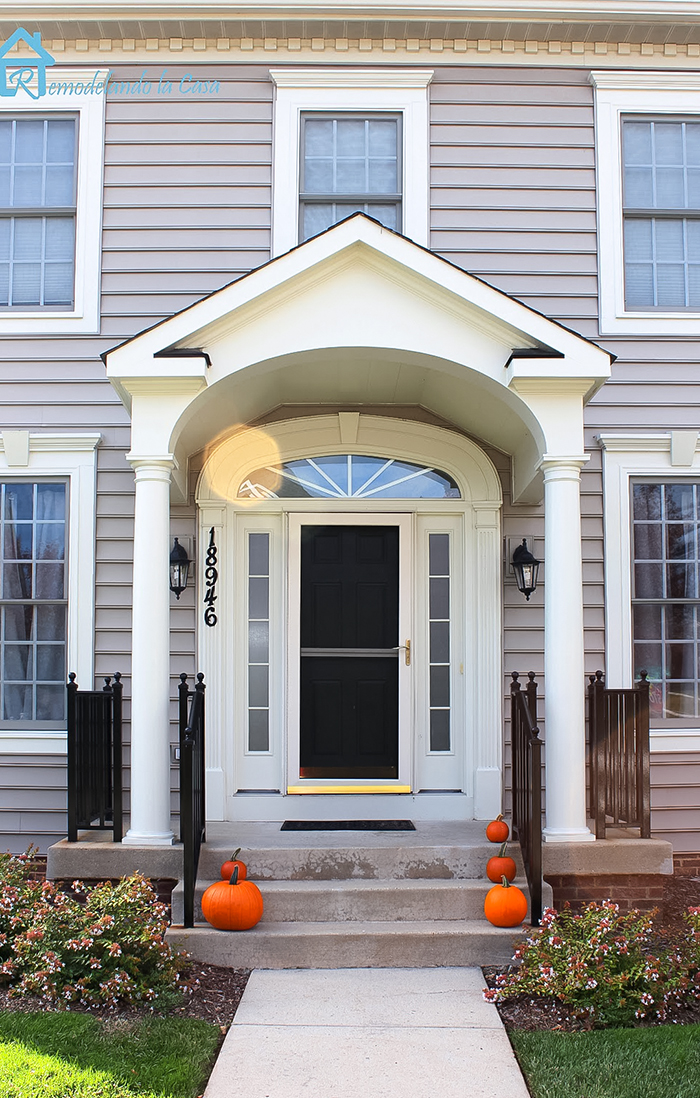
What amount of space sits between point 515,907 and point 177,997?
176cm

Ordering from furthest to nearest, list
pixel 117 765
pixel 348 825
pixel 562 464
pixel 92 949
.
A: pixel 348 825
pixel 117 765
pixel 562 464
pixel 92 949

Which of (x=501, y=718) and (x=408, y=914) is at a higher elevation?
(x=501, y=718)

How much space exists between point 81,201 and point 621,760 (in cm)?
534

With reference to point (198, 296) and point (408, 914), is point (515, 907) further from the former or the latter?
point (198, 296)

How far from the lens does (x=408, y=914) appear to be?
16.0 feet

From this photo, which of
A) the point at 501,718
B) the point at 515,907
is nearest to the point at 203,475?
the point at 501,718

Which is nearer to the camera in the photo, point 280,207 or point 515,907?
point 515,907

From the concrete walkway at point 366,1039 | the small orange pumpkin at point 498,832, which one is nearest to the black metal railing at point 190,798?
the concrete walkway at point 366,1039

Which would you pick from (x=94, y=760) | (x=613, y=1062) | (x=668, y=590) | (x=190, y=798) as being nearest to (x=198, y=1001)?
(x=190, y=798)

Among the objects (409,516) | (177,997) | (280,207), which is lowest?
(177,997)

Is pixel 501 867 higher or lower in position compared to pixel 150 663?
lower

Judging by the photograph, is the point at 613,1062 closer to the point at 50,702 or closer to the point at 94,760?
the point at 94,760

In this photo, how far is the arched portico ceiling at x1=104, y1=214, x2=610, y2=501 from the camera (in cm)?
507

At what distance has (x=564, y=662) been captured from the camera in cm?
516
